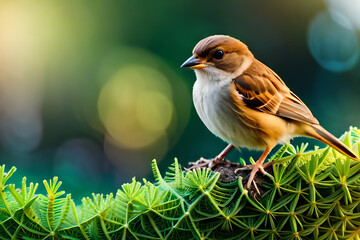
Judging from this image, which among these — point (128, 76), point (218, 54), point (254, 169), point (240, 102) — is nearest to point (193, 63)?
point (218, 54)

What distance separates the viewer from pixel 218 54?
1373mm

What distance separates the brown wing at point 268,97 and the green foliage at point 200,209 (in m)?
0.42

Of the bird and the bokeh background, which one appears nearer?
the bird

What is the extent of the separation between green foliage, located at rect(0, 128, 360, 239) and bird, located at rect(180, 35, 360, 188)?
0.34 meters

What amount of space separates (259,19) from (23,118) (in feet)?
5.25

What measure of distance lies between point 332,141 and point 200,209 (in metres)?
0.44

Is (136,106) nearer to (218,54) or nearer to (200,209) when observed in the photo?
(218,54)

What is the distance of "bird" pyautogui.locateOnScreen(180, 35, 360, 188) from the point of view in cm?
133

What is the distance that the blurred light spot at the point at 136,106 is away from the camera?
260 cm

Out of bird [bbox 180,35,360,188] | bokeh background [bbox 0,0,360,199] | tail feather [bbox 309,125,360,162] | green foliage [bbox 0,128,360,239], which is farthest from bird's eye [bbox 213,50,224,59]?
bokeh background [bbox 0,0,360,199]

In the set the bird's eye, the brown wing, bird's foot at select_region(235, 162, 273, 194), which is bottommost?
bird's foot at select_region(235, 162, 273, 194)

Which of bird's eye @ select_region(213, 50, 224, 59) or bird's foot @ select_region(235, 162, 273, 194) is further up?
bird's eye @ select_region(213, 50, 224, 59)

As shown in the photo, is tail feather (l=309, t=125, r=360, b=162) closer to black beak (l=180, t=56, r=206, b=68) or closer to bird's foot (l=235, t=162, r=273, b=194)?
bird's foot (l=235, t=162, r=273, b=194)

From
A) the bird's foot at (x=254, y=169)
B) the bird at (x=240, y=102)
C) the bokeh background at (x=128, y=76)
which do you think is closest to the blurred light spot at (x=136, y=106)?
the bokeh background at (x=128, y=76)
